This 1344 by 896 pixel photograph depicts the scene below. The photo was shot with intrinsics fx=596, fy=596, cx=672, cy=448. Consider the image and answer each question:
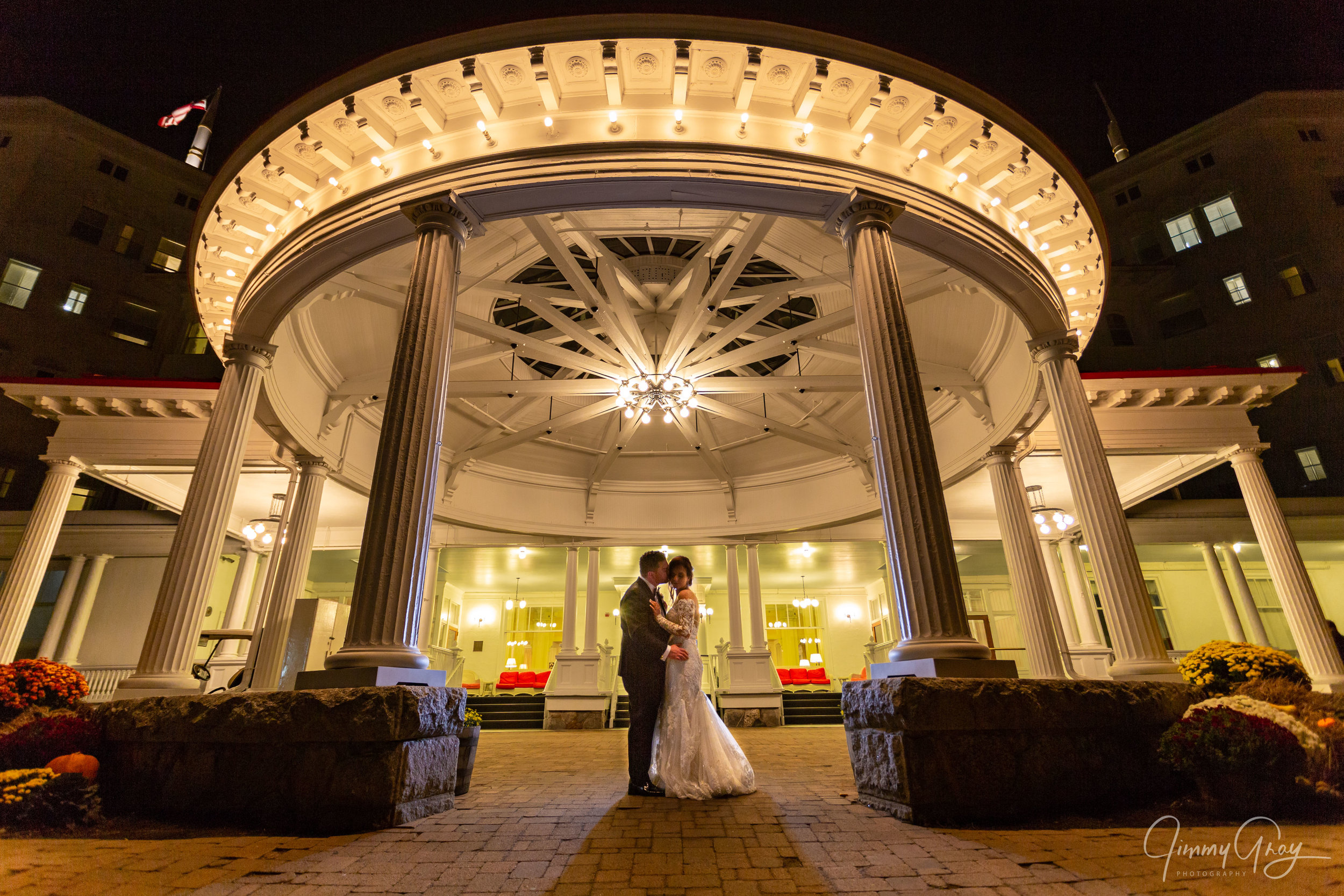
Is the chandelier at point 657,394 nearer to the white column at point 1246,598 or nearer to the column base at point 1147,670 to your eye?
the column base at point 1147,670

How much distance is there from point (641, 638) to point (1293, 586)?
35.0 ft

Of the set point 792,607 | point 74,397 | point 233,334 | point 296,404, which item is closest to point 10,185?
point 74,397

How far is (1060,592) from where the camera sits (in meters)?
13.5

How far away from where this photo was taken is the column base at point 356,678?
12.8ft

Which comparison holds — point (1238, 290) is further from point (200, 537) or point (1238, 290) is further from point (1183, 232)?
point (200, 537)

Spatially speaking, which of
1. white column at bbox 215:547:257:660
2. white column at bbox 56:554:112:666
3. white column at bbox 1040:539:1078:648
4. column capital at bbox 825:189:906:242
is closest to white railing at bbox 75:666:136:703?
white column at bbox 56:554:112:666

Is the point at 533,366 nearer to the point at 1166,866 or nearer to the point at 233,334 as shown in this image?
the point at 233,334

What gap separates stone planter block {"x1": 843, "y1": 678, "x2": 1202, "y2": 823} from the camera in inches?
140

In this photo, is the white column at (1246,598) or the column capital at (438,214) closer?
the column capital at (438,214)

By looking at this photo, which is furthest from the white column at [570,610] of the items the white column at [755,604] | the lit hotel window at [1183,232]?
the lit hotel window at [1183,232]

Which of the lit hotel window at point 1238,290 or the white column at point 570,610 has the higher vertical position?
the lit hotel window at point 1238,290

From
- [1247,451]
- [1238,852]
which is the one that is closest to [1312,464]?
[1247,451]

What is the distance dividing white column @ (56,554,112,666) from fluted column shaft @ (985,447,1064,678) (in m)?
20.5

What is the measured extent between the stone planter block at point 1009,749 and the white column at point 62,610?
1983 cm
